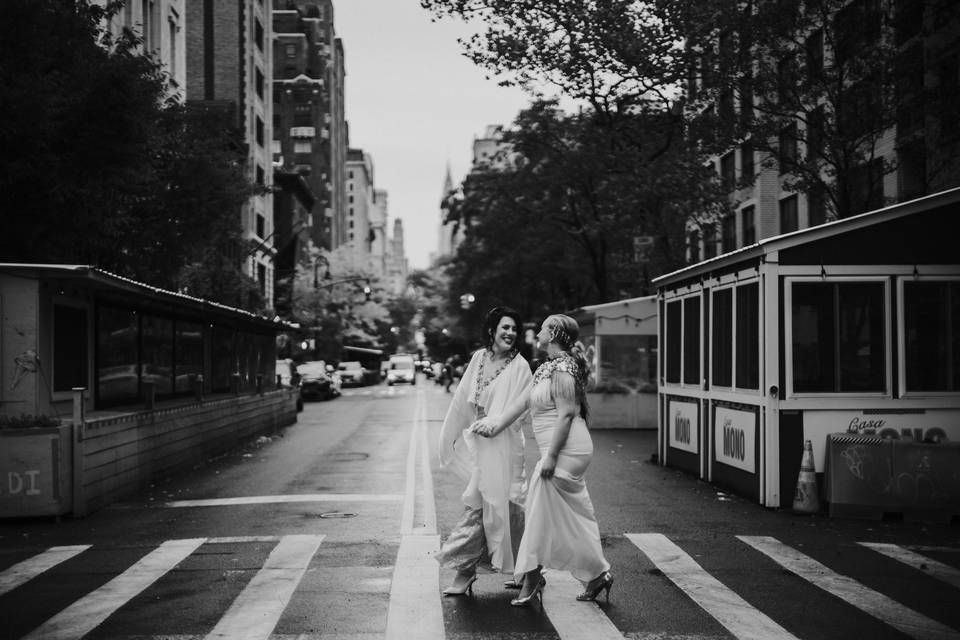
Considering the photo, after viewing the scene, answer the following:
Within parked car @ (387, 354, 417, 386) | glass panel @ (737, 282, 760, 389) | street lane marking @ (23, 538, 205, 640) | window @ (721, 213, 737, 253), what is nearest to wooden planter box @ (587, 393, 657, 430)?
glass panel @ (737, 282, 760, 389)

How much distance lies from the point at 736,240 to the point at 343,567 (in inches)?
1586

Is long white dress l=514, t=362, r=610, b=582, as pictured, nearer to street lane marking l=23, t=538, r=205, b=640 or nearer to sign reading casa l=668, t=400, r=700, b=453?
street lane marking l=23, t=538, r=205, b=640

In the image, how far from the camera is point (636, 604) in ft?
23.9

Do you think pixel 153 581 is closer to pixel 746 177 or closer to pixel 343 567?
pixel 343 567

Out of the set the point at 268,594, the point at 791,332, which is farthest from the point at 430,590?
the point at 791,332

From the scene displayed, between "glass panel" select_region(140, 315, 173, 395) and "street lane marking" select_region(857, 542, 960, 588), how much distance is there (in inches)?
455

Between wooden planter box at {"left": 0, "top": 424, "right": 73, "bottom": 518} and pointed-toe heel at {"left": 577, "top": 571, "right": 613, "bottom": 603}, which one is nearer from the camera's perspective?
pointed-toe heel at {"left": 577, "top": 571, "right": 613, "bottom": 603}

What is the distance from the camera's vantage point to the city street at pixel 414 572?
22.1 feet

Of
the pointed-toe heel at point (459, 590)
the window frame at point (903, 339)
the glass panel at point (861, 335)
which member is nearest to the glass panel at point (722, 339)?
the glass panel at point (861, 335)

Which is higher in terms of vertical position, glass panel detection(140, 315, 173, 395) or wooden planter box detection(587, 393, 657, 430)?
glass panel detection(140, 315, 173, 395)

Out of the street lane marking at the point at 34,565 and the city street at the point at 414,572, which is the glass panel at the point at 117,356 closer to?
the city street at the point at 414,572

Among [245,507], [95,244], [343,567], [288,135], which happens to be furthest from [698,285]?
[288,135]

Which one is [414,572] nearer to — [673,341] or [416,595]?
[416,595]

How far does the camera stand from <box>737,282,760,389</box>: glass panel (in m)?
12.8
